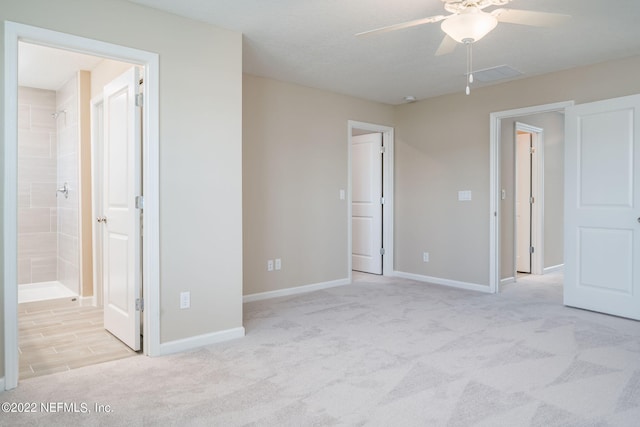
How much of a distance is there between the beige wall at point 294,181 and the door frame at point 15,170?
5.36ft

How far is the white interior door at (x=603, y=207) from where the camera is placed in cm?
383

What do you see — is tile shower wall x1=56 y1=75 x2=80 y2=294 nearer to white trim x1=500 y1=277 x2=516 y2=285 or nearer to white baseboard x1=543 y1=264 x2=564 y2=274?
white trim x1=500 y1=277 x2=516 y2=285

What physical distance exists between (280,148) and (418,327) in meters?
2.49

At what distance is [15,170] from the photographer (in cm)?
246

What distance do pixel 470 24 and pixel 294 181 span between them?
9.78 ft

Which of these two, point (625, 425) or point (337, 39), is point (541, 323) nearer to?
point (625, 425)

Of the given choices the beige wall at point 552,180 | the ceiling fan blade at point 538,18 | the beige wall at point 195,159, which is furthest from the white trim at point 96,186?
the beige wall at point 552,180

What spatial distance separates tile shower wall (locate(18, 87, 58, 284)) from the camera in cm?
516

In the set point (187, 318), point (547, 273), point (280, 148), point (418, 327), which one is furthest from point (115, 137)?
point (547, 273)

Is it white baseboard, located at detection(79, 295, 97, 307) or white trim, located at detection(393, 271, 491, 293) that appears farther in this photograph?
white trim, located at detection(393, 271, 491, 293)

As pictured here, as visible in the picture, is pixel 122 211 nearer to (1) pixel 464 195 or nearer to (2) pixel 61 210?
(2) pixel 61 210

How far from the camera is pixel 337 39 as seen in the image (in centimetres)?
354

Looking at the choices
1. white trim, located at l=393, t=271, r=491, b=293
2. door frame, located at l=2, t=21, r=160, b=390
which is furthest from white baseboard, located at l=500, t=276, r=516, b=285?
door frame, located at l=2, t=21, r=160, b=390

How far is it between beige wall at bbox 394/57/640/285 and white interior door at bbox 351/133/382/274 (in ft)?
0.90
